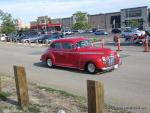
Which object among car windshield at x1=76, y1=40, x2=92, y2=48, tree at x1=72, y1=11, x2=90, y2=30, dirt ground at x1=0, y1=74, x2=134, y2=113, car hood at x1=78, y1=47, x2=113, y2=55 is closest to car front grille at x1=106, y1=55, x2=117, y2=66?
car hood at x1=78, y1=47, x2=113, y2=55

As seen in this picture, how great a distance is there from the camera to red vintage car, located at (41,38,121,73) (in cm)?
1303

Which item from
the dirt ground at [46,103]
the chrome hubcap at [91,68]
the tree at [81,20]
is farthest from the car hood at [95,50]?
the tree at [81,20]

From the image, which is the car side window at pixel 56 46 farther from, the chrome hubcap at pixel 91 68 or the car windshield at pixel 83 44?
the chrome hubcap at pixel 91 68

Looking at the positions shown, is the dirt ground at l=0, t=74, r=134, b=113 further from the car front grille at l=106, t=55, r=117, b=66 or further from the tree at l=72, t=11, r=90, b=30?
the tree at l=72, t=11, r=90, b=30

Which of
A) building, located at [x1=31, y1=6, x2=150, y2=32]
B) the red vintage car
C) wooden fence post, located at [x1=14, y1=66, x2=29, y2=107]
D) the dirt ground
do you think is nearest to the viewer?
the dirt ground

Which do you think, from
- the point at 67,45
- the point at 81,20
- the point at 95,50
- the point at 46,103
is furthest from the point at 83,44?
the point at 81,20

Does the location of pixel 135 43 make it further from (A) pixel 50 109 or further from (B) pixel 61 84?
(A) pixel 50 109

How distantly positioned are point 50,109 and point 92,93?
6.49ft

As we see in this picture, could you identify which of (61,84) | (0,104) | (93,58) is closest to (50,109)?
(0,104)

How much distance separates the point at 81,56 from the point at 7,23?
54.4m

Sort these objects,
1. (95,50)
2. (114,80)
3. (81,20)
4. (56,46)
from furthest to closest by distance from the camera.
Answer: (81,20), (56,46), (95,50), (114,80)

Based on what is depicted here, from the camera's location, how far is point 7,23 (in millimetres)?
65562

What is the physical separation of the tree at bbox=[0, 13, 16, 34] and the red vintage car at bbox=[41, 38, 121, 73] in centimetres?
5126

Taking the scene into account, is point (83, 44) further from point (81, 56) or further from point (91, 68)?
point (91, 68)
